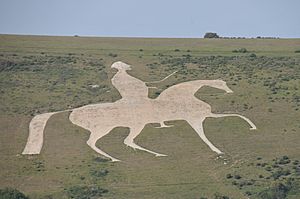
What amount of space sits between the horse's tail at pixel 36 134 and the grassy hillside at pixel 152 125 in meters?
0.59

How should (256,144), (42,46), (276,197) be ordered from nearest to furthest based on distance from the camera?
(276,197) < (256,144) < (42,46)

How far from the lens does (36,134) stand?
8238 centimetres

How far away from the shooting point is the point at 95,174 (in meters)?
74.1

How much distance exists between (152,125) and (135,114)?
2895 millimetres

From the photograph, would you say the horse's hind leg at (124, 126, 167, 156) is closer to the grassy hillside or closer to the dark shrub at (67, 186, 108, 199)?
the grassy hillside

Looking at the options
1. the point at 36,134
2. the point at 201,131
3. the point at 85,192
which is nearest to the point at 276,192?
the point at 85,192

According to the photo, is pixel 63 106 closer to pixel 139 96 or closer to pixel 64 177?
pixel 139 96

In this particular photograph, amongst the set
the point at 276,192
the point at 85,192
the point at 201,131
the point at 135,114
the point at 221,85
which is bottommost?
the point at 85,192

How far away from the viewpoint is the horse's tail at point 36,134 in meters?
79.1

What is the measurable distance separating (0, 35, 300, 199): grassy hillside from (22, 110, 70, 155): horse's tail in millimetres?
590

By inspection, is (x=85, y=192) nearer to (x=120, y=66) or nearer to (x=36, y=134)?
(x=36, y=134)

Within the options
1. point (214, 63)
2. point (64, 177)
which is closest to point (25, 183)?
point (64, 177)

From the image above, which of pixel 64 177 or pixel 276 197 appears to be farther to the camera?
pixel 64 177

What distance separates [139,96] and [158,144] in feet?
40.1
